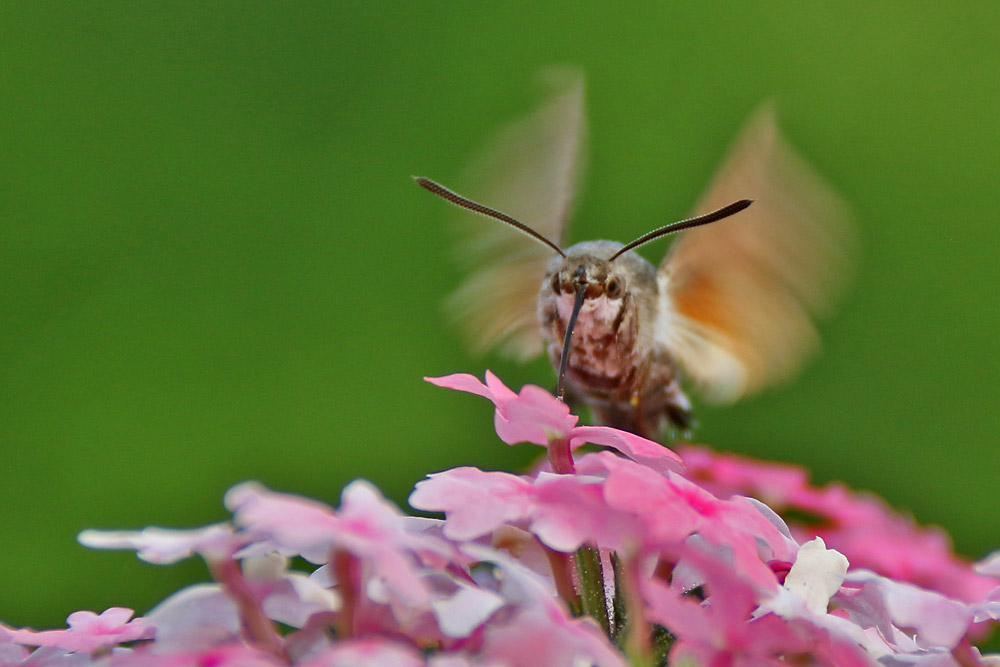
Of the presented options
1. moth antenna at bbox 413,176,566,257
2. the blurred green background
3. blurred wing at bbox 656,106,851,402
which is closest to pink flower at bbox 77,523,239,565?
moth antenna at bbox 413,176,566,257

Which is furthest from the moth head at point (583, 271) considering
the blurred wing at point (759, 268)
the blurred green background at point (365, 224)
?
the blurred green background at point (365, 224)

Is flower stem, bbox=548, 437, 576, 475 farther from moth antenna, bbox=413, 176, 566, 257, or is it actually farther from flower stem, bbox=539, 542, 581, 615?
moth antenna, bbox=413, 176, 566, 257

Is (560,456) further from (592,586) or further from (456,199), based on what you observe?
(456,199)

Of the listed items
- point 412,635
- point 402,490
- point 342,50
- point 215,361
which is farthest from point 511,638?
point 342,50

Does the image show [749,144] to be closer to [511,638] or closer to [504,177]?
[504,177]

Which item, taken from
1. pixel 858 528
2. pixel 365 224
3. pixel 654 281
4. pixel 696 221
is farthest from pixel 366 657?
pixel 365 224

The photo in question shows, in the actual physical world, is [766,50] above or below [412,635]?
above

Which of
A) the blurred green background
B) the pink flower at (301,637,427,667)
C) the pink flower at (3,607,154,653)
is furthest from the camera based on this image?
the blurred green background

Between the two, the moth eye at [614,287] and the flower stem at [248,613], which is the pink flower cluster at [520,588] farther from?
the moth eye at [614,287]
